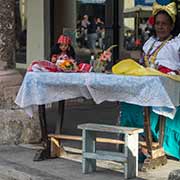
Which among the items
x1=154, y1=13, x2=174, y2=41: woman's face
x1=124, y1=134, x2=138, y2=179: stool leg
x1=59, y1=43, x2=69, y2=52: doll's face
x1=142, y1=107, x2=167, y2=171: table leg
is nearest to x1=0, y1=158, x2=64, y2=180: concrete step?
x1=124, y1=134, x2=138, y2=179: stool leg

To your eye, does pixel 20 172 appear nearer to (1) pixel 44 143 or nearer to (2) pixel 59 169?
(2) pixel 59 169

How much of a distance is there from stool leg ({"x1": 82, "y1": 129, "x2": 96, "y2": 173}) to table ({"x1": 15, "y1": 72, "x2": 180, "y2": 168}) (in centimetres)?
37

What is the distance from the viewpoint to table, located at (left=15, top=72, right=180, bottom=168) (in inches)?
248

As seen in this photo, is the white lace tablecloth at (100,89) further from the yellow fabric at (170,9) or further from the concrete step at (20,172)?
the yellow fabric at (170,9)

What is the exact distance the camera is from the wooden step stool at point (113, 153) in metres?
6.39

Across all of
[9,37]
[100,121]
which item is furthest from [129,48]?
[9,37]

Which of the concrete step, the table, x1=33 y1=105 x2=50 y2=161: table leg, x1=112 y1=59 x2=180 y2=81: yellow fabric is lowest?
the concrete step

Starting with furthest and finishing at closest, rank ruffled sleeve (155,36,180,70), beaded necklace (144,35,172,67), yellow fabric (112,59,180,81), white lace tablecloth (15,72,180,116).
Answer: beaded necklace (144,35,172,67)
ruffled sleeve (155,36,180,70)
yellow fabric (112,59,180,81)
white lace tablecloth (15,72,180,116)

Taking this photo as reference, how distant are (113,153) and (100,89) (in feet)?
2.30

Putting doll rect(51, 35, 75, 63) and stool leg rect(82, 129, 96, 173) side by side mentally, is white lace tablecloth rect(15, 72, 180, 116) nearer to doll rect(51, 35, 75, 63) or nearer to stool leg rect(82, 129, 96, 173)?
stool leg rect(82, 129, 96, 173)

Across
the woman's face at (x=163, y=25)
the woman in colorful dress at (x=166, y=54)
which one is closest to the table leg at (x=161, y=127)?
the woman in colorful dress at (x=166, y=54)

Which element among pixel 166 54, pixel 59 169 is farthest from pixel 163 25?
pixel 59 169

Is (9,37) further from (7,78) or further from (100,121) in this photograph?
(100,121)

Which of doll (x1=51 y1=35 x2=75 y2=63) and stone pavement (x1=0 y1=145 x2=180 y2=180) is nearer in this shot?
stone pavement (x1=0 y1=145 x2=180 y2=180)
